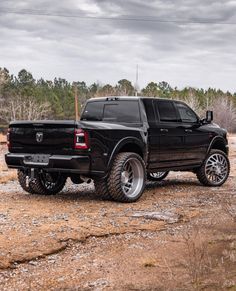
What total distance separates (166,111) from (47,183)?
2.79 metres

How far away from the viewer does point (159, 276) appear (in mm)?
5328

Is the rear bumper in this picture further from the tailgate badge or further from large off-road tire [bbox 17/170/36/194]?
large off-road tire [bbox 17/170/36/194]

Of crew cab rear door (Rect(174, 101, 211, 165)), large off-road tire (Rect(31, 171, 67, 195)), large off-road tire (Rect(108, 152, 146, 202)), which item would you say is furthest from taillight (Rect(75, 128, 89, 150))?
crew cab rear door (Rect(174, 101, 211, 165))

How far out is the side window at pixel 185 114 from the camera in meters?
10.9

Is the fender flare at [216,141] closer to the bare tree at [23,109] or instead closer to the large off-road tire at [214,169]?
the large off-road tire at [214,169]

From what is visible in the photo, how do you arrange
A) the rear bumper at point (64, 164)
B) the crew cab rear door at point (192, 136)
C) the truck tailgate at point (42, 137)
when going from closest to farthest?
the rear bumper at point (64, 164) → the truck tailgate at point (42, 137) → the crew cab rear door at point (192, 136)

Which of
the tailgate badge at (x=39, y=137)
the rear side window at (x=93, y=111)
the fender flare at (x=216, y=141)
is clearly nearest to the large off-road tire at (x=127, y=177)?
the tailgate badge at (x=39, y=137)

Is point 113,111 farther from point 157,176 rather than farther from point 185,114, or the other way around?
point 157,176

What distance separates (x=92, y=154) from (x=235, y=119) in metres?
110

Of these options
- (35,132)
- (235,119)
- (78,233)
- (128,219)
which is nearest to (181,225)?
(128,219)

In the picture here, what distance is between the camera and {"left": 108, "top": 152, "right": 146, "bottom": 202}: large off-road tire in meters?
8.78

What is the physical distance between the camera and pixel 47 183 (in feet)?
33.4

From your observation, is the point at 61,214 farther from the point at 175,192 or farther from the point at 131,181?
the point at 175,192

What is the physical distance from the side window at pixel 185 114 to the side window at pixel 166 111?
0.21 meters
